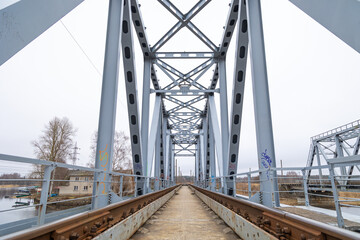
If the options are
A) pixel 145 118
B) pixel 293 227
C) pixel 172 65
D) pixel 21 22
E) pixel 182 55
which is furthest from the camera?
pixel 172 65

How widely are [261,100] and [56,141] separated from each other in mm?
20066

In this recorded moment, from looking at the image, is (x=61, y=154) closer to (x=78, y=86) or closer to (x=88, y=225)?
(x=78, y=86)

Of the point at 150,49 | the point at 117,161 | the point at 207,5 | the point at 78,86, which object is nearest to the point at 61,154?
the point at 117,161

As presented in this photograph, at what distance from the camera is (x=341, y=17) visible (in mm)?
Result: 2605

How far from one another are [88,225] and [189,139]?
40.3m

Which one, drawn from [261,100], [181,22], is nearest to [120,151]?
[181,22]

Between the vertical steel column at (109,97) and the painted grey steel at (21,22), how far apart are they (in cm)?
305

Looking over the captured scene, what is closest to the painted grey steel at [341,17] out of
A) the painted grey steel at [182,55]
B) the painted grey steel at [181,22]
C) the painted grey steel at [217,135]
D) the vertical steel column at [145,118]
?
the painted grey steel at [217,135]

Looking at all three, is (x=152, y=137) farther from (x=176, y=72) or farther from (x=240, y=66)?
(x=240, y=66)

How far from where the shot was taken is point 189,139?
42219 millimetres

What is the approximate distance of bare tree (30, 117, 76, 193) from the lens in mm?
18938

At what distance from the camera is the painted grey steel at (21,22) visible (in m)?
2.30

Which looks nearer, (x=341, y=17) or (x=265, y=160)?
(x=341, y=17)

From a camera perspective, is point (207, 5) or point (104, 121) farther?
point (207, 5)
